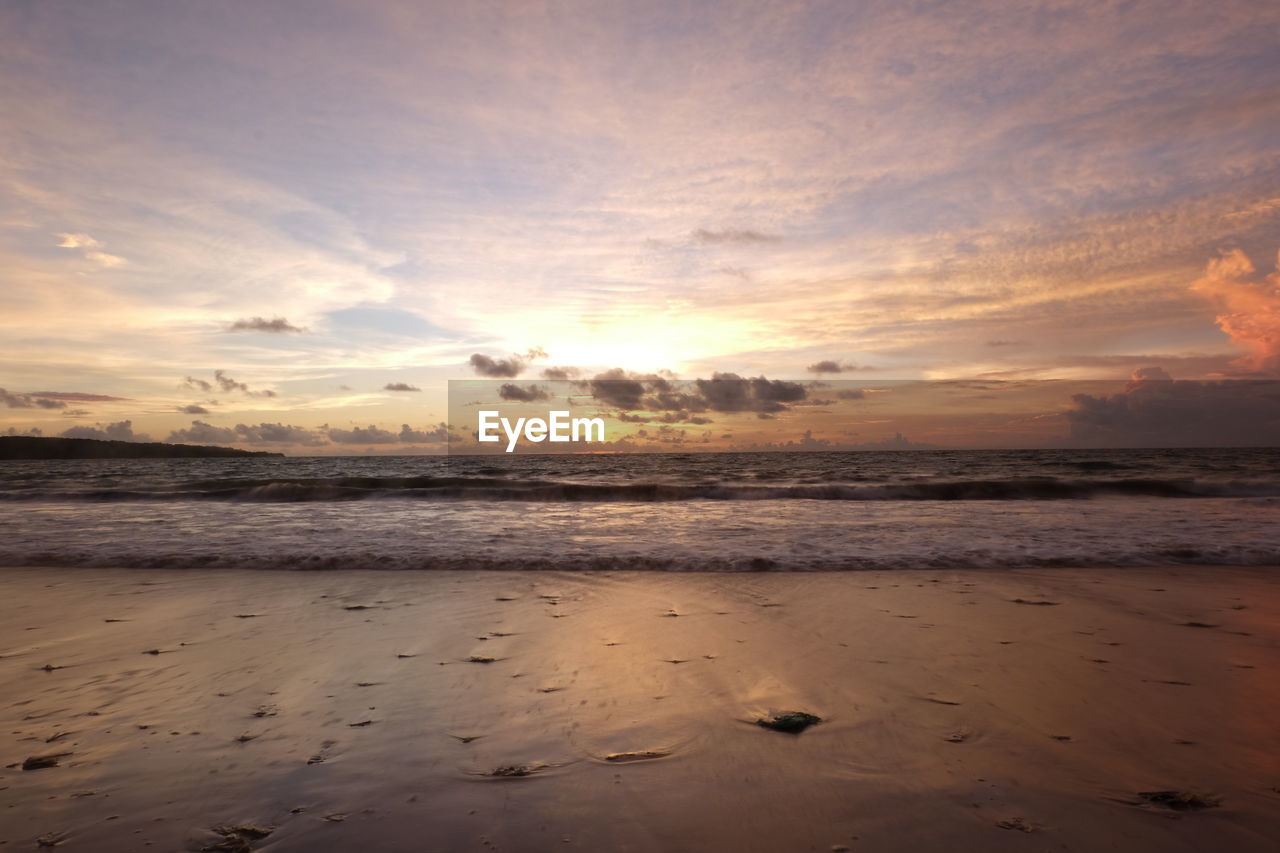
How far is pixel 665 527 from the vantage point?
14.3m

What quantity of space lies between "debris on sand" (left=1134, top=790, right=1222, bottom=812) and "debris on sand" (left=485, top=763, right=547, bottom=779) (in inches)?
123

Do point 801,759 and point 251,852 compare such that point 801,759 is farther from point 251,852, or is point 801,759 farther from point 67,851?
point 67,851

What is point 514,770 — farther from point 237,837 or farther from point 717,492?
point 717,492

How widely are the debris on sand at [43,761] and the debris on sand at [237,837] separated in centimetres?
157

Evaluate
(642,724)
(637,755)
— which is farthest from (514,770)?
(642,724)

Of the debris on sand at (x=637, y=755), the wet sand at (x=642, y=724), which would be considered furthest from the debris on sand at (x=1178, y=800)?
the debris on sand at (x=637, y=755)

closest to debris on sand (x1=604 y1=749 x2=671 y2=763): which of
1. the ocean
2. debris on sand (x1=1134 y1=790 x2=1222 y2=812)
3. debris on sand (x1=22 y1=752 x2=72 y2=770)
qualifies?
debris on sand (x1=1134 y1=790 x2=1222 y2=812)

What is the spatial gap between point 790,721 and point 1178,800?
1.99 meters

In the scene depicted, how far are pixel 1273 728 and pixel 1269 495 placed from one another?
2535 centimetres

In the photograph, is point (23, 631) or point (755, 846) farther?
point (23, 631)

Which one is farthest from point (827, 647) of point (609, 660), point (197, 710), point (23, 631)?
point (23, 631)

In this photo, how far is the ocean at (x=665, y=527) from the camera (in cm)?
1011

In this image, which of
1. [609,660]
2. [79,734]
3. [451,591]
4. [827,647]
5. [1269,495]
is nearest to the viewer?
[79,734]

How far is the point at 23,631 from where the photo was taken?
6320 millimetres
